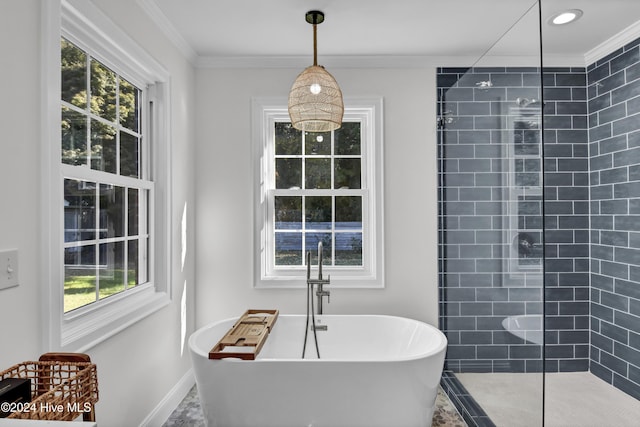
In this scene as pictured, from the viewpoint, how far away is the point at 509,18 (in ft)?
8.54

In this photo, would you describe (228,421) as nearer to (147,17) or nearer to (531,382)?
(531,382)

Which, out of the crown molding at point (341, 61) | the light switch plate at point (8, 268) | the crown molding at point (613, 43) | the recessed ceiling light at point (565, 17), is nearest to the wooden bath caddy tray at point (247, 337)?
the light switch plate at point (8, 268)

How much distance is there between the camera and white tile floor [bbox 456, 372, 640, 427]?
2.06 meters

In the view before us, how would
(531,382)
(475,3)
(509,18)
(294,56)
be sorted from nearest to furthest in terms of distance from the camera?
(531,382), (475,3), (509,18), (294,56)

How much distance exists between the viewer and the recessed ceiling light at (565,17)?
8.28ft

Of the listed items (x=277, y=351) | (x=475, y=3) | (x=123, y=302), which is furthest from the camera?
(x=277, y=351)

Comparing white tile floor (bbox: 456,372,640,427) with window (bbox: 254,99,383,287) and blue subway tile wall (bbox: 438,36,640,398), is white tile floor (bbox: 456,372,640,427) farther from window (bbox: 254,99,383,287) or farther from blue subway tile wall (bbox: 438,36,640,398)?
window (bbox: 254,99,383,287)

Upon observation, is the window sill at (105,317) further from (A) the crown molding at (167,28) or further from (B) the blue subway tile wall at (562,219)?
(B) the blue subway tile wall at (562,219)

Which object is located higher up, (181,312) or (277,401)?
(181,312)

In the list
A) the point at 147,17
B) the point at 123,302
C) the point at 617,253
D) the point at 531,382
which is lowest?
the point at 531,382

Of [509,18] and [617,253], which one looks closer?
[509,18]

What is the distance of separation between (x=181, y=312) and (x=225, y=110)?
1.63m

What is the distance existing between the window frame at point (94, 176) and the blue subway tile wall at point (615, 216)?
125 inches

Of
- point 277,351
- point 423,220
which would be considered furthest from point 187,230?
point 423,220
